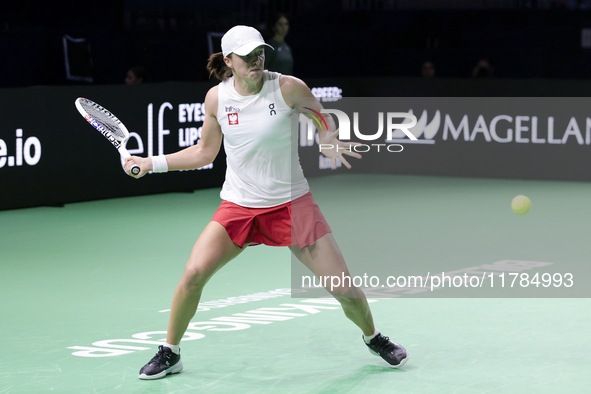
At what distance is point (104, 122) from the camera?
19.6 feet

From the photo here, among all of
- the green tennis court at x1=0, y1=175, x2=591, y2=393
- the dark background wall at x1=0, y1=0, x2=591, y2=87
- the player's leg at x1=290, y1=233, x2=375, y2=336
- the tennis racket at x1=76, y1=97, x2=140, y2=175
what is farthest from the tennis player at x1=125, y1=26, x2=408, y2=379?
the dark background wall at x1=0, y1=0, x2=591, y2=87

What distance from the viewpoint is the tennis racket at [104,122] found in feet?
19.2

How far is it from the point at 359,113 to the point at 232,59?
37.4ft

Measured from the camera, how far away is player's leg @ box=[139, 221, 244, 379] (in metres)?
5.31

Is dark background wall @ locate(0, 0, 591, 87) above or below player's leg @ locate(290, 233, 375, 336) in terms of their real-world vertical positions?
above

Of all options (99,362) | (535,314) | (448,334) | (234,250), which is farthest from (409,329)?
(99,362)

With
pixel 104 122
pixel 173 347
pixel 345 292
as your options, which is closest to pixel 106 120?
pixel 104 122

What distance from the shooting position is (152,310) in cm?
705

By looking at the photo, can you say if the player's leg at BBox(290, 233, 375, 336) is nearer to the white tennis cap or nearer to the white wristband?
the white wristband

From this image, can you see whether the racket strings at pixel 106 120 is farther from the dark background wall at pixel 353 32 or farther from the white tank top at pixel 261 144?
the dark background wall at pixel 353 32

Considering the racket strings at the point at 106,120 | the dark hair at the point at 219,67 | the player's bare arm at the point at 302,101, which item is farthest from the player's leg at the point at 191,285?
the racket strings at the point at 106,120

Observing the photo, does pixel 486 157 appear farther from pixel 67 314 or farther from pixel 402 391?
pixel 402 391

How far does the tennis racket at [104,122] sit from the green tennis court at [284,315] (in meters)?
1.24

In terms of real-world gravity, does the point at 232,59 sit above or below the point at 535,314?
above
